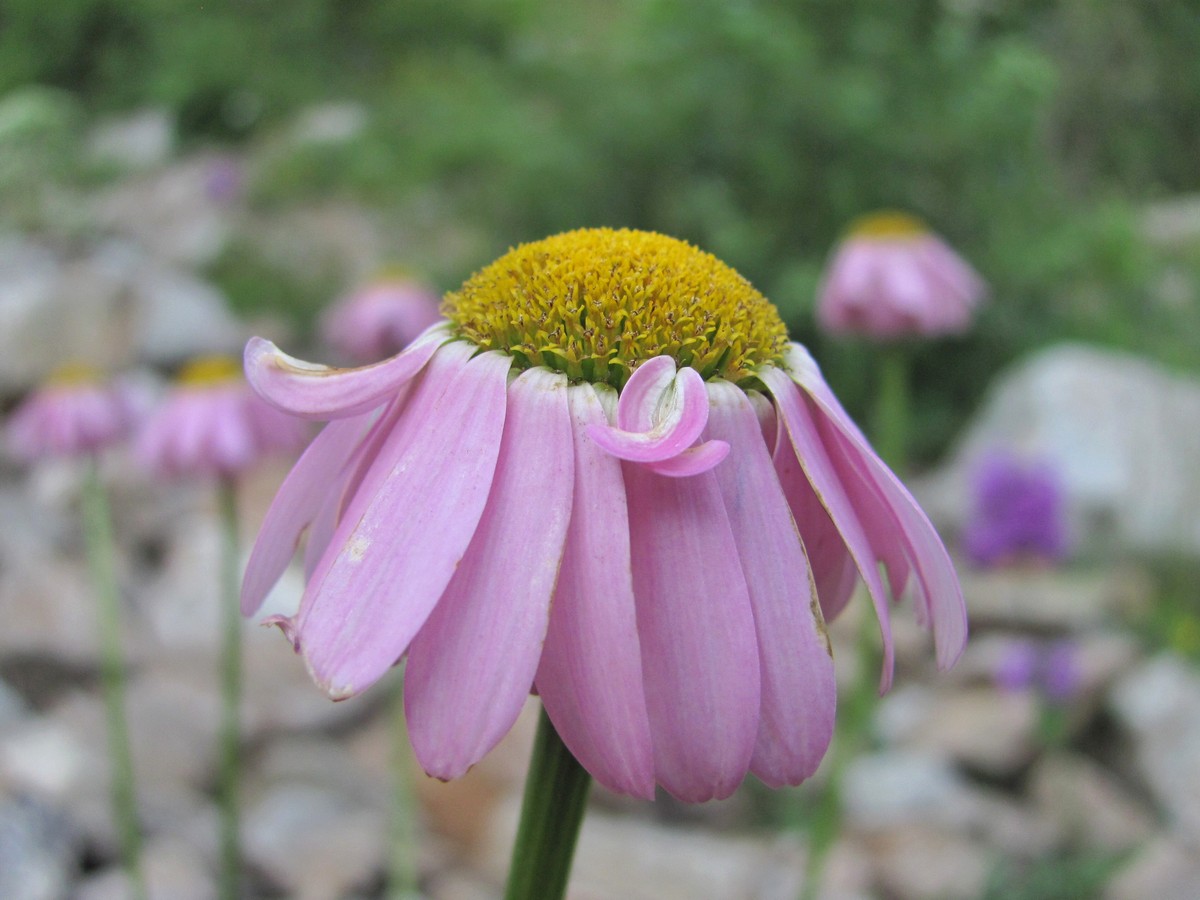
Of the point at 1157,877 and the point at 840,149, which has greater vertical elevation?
the point at 840,149

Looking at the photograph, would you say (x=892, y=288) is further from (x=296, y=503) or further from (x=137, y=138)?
(x=137, y=138)

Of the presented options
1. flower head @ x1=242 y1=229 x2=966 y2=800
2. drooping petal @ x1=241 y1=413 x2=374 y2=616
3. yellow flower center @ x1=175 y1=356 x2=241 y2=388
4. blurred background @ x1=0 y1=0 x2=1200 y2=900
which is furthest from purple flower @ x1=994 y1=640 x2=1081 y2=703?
drooping petal @ x1=241 y1=413 x2=374 y2=616

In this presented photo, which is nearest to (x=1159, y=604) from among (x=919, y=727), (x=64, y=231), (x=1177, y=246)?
(x=919, y=727)

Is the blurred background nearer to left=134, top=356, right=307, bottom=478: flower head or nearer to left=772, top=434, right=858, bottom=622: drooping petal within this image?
left=134, top=356, right=307, bottom=478: flower head

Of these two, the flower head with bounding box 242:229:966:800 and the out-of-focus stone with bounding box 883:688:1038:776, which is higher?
the flower head with bounding box 242:229:966:800

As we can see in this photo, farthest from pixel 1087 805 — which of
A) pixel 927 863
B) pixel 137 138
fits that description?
pixel 137 138

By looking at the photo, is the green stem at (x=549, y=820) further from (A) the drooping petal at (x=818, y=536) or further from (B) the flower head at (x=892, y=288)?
(B) the flower head at (x=892, y=288)

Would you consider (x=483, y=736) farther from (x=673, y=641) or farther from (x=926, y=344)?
(x=926, y=344)
